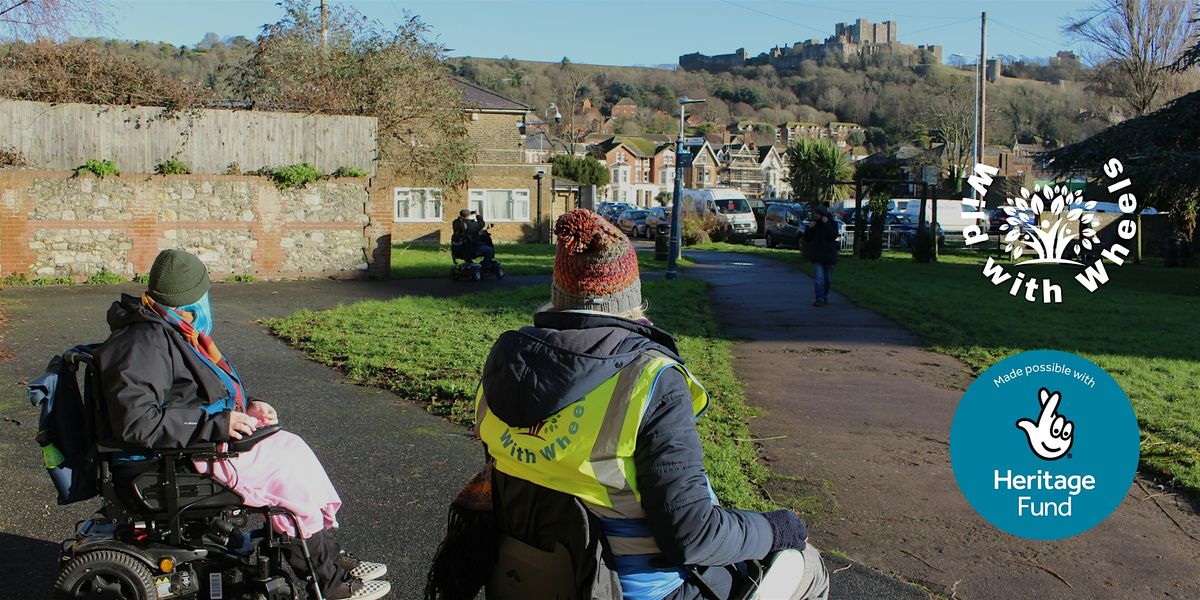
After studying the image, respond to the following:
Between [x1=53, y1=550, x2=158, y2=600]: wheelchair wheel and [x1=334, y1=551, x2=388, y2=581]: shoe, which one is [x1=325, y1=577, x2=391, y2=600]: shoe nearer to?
[x1=334, y1=551, x2=388, y2=581]: shoe

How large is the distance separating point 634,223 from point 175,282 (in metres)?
46.4

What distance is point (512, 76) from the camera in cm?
16562

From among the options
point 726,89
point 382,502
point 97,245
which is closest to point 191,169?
point 97,245

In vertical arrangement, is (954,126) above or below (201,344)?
above

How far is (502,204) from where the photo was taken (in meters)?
39.9

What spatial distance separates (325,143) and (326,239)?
1896mm

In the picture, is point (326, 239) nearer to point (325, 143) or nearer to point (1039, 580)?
point (325, 143)

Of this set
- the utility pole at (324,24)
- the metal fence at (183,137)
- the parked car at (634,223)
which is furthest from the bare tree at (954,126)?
the metal fence at (183,137)

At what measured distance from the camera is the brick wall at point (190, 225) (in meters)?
17.7

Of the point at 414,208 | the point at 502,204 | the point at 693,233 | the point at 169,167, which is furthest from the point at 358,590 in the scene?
the point at 502,204

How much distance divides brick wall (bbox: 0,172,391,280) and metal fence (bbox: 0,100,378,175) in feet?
1.19

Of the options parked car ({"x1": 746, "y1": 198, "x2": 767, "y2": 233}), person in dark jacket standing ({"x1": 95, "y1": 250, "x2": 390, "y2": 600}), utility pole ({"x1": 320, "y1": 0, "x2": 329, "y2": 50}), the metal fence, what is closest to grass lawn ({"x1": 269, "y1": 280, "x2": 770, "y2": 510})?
person in dark jacket standing ({"x1": 95, "y1": 250, "x2": 390, "y2": 600})

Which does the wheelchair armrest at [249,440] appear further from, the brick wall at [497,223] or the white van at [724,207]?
the white van at [724,207]

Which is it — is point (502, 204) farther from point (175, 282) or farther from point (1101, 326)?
point (175, 282)
